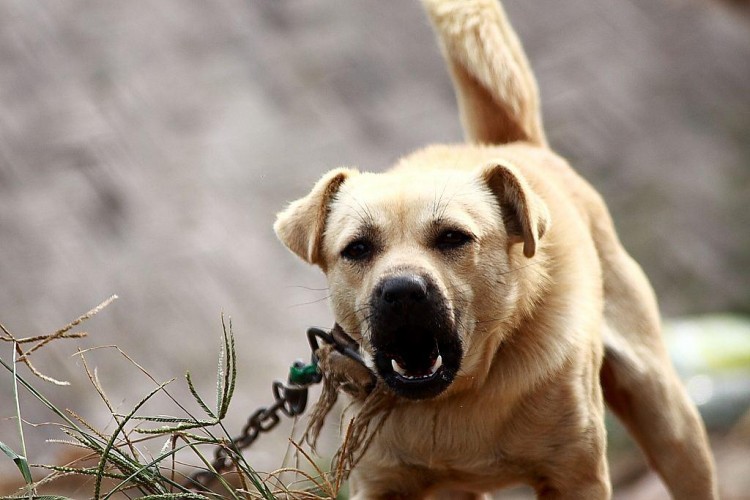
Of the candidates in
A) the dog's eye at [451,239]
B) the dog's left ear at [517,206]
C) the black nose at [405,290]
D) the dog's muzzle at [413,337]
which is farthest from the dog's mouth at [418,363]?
the dog's left ear at [517,206]

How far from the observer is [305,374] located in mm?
3326

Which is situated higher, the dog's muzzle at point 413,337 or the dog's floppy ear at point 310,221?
the dog's floppy ear at point 310,221

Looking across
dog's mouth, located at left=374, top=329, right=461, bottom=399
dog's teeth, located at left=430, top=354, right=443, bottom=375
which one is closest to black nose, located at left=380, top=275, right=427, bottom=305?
dog's mouth, located at left=374, top=329, right=461, bottom=399

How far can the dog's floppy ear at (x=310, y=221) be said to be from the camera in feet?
10.4

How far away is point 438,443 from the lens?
319cm

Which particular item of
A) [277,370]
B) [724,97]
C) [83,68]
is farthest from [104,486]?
[724,97]

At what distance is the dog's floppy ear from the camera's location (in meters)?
3.18

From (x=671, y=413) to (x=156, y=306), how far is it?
4781 millimetres

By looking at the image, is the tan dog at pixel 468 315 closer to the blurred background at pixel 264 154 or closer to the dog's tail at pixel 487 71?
the dog's tail at pixel 487 71

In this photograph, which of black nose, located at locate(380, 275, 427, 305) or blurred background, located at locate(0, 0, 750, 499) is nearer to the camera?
black nose, located at locate(380, 275, 427, 305)

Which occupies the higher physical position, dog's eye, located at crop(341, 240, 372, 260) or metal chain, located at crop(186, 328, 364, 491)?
dog's eye, located at crop(341, 240, 372, 260)

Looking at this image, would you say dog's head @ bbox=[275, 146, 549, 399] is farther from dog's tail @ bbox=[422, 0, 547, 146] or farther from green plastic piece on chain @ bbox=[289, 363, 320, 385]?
dog's tail @ bbox=[422, 0, 547, 146]

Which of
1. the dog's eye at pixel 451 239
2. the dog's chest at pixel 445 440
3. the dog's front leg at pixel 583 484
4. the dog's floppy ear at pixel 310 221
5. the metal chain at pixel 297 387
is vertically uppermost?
the dog's floppy ear at pixel 310 221

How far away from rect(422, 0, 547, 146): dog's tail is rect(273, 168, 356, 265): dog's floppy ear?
3.51ft
